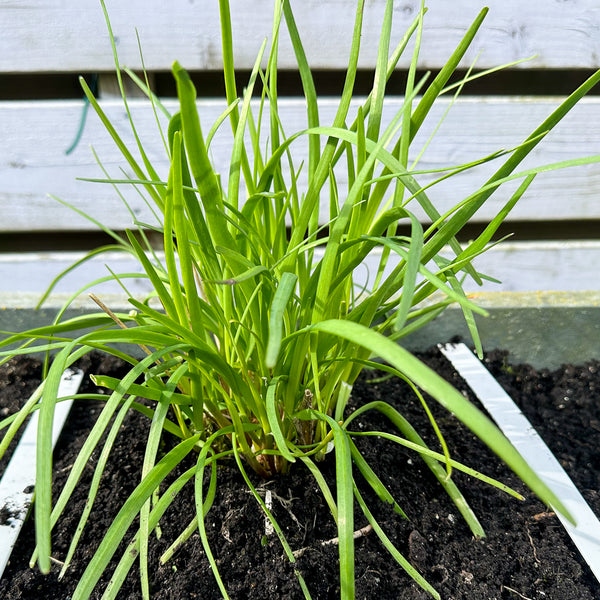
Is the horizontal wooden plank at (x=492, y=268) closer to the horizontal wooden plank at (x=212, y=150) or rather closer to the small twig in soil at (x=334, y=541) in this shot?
the horizontal wooden plank at (x=212, y=150)

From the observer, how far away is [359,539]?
50cm

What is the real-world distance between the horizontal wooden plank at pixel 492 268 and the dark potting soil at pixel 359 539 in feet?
1.70

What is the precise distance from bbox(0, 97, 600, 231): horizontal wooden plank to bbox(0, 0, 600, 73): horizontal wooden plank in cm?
8

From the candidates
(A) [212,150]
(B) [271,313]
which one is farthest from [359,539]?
(A) [212,150]

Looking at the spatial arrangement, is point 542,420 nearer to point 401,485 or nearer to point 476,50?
point 401,485

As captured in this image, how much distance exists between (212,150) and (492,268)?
26.5 inches

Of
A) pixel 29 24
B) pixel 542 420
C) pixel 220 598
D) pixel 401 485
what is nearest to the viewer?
pixel 220 598

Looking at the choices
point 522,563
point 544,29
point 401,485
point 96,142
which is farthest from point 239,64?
point 522,563

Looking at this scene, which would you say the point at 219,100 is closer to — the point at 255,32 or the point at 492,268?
the point at 255,32

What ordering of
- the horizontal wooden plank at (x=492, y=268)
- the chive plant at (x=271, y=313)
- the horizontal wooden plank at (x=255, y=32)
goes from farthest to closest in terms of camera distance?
the horizontal wooden plank at (x=492, y=268), the horizontal wooden plank at (x=255, y=32), the chive plant at (x=271, y=313)

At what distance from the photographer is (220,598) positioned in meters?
0.45

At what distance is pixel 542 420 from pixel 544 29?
0.73m

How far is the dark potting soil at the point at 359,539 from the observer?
465 millimetres

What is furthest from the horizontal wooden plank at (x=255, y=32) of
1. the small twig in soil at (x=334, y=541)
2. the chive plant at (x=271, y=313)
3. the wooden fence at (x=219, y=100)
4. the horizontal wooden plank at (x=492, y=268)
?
the small twig in soil at (x=334, y=541)
